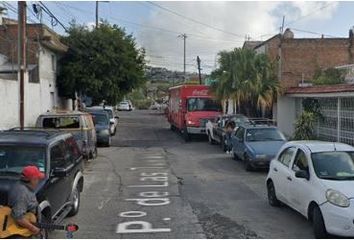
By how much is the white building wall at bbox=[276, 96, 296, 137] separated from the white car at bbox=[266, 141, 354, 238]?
20.6 meters

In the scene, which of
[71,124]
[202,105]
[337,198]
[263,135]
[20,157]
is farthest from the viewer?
[202,105]

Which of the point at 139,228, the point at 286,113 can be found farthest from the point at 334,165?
the point at 286,113

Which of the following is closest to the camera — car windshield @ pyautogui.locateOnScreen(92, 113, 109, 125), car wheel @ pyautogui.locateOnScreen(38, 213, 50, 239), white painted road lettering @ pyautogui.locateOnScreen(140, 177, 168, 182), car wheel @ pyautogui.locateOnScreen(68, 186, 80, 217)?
car wheel @ pyautogui.locateOnScreen(38, 213, 50, 239)

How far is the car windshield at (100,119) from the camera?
27500 mm

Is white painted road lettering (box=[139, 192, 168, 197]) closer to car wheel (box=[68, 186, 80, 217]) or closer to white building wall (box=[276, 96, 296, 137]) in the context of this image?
car wheel (box=[68, 186, 80, 217])

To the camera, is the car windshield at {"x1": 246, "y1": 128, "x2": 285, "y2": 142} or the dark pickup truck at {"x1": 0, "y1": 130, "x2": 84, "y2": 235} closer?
the dark pickup truck at {"x1": 0, "y1": 130, "x2": 84, "y2": 235}

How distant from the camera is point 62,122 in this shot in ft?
64.5

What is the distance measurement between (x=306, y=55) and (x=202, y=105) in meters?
11.1

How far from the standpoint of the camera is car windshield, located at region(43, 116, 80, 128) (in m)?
19.6

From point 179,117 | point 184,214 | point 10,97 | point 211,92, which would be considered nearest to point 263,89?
point 211,92

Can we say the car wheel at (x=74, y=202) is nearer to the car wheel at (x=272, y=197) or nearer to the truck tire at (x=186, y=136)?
the car wheel at (x=272, y=197)

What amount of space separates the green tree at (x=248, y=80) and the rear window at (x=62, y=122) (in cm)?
1289

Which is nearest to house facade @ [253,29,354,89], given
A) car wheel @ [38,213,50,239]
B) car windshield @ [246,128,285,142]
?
car windshield @ [246,128,285,142]

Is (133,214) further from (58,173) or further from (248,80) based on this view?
(248,80)
